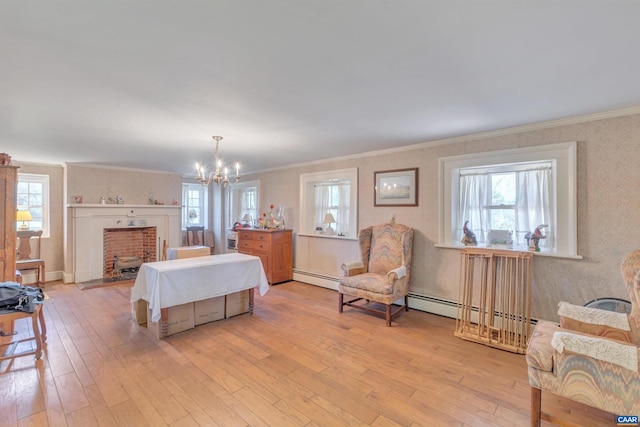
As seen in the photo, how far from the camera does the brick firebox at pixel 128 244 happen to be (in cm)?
576

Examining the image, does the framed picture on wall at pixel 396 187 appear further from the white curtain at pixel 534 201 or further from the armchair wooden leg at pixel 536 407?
the armchair wooden leg at pixel 536 407

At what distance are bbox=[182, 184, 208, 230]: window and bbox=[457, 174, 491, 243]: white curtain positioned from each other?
6.57 meters

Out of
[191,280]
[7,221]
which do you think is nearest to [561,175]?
[191,280]

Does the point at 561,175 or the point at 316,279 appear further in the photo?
the point at 316,279

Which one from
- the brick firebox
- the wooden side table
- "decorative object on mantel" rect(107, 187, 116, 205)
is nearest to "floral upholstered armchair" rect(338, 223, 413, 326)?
the wooden side table

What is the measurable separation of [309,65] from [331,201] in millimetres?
3470

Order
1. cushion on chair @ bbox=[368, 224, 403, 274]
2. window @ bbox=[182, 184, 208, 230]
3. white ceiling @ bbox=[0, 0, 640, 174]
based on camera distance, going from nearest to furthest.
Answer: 1. white ceiling @ bbox=[0, 0, 640, 174]
2. cushion on chair @ bbox=[368, 224, 403, 274]
3. window @ bbox=[182, 184, 208, 230]

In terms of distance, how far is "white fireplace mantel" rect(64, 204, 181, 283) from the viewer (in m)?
5.27

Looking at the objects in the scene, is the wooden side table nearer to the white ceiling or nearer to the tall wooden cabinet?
the tall wooden cabinet

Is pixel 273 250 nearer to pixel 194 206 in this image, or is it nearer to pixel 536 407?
pixel 194 206

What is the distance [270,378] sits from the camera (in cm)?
231

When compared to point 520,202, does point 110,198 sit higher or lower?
higher

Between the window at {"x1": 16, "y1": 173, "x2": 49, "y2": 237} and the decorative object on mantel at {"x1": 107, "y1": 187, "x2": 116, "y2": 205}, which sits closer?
the window at {"x1": 16, "y1": 173, "x2": 49, "y2": 237}

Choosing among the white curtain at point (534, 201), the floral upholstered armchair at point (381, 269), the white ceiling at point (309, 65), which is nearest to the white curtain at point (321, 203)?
the floral upholstered armchair at point (381, 269)
